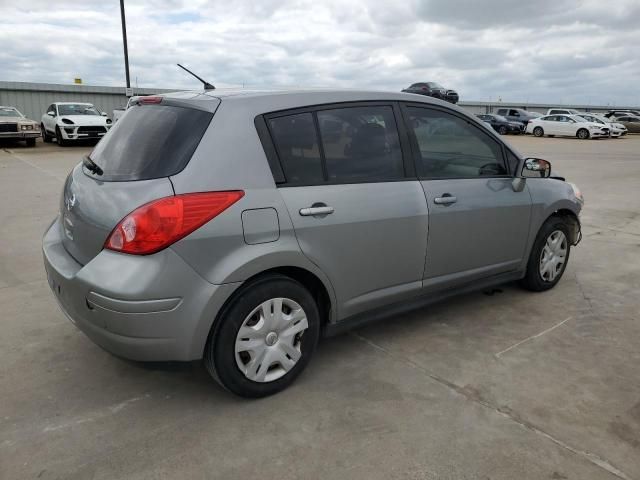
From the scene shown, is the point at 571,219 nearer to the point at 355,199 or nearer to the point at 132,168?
the point at 355,199

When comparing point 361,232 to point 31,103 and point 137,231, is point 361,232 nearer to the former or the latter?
point 137,231

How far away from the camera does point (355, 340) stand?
3691 mm

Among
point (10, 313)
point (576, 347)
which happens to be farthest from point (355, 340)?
point (10, 313)

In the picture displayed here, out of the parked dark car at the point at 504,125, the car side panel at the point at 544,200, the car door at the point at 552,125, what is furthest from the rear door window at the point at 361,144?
the parked dark car at the point at 504,125

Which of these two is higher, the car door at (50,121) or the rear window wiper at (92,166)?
the rear window wiper at (92,166)

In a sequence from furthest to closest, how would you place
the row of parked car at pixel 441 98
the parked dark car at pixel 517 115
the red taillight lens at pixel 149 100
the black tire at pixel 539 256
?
the parked dark car at pixel 517 115, the row of parked car at pixel 441 98, the black tire at pixel 539 256, the red taillight lens at pixel 149 100

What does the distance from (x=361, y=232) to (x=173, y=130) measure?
1.18 m

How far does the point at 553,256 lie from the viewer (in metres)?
4.60

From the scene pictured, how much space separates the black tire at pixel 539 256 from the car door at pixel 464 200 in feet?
0.79

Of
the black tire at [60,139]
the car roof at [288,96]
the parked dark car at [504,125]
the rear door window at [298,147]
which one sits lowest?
the black tire at [60,139]

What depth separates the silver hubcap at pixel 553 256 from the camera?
450 centimetres

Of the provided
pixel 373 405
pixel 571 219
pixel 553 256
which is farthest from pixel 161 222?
pixel 571 219

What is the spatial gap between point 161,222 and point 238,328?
0.66 metres

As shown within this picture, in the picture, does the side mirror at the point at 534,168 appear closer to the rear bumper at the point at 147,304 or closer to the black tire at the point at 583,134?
the rear bumper at the point at 147,304
